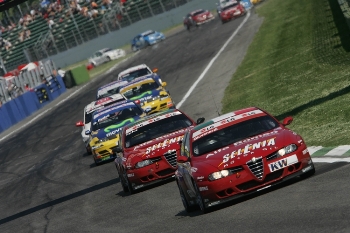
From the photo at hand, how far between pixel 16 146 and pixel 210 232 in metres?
27.4

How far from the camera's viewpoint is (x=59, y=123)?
40.8 meters

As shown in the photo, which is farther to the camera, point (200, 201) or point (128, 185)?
point (128, 185)

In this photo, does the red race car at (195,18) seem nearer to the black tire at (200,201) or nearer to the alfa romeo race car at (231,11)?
the alfa romeo race car at (231,11)

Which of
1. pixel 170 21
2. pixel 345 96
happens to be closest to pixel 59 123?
pixel 345 96

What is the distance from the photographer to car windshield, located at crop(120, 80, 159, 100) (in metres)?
31.5

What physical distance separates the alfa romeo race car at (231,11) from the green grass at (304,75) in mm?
16791

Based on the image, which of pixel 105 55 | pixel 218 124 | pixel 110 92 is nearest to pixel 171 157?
pixel 218 124

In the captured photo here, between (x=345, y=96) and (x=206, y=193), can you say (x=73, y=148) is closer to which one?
(x=345, y=96)

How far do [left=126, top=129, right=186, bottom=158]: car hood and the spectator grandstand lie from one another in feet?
190

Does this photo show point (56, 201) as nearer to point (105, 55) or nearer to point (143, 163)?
point (143, 163)

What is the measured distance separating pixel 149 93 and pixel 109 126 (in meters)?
5.74

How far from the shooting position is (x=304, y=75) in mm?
27422

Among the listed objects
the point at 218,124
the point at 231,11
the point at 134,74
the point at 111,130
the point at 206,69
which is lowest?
the point at 231,11

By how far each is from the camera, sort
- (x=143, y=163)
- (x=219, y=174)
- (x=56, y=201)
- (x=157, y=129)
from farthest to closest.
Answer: (x=56, y=201) → (x=157, y=129) → (x=143, y=163) → (x=219, y=174)
